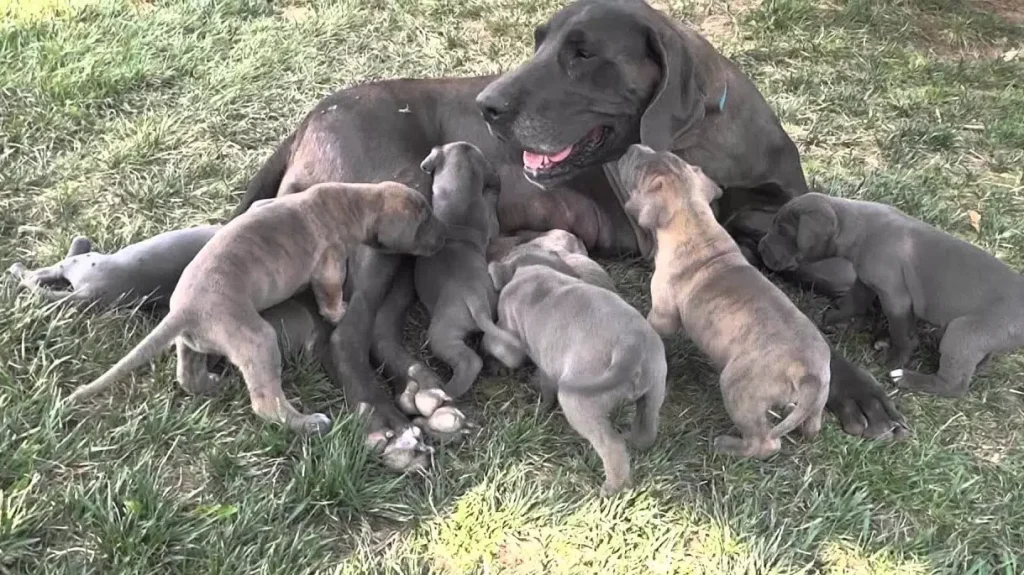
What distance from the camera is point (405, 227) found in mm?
3186

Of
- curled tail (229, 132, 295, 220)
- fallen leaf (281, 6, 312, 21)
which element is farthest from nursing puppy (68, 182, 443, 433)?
fallen leaf (281, 6, 312, 21)

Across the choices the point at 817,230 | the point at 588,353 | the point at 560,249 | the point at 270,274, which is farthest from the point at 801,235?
the point at 270,274

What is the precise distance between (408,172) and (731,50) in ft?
9.26

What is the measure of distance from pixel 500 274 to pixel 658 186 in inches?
24.6

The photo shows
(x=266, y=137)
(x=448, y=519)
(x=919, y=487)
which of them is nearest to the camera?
(x=448, y=519)

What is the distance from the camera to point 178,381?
9.34 ft

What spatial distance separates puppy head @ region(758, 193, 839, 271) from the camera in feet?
10.8

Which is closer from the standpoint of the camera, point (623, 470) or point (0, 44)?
point (623, 470)

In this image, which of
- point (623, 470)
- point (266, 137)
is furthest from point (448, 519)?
point (266, 137)

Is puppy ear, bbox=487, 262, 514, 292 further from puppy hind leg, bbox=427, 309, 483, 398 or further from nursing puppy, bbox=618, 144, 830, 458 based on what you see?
nursing puppy, bbox=618, 144, 830, 458

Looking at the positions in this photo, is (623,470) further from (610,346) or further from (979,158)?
(979,158)

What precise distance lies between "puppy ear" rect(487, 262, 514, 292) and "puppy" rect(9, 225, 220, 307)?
42.1 inches

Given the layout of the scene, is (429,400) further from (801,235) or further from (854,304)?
(854,304)

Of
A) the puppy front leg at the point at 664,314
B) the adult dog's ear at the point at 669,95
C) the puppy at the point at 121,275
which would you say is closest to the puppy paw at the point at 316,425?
the puppy at the point at 121,275
